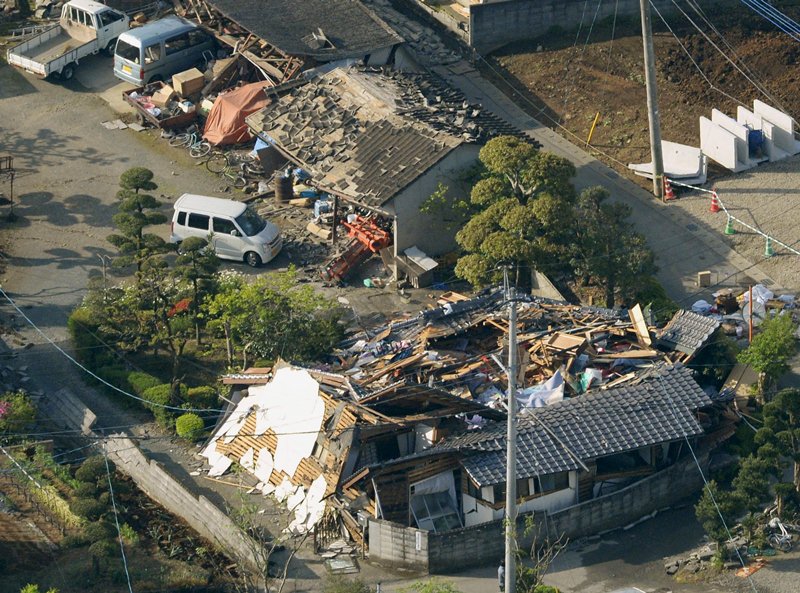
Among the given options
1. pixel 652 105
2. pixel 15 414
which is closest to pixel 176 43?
pixel 652 105

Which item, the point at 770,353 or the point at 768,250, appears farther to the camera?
the point at 768,250

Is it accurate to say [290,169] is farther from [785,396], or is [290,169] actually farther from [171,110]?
[785,396]

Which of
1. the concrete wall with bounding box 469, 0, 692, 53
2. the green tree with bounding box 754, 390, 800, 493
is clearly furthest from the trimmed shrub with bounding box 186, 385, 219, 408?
the concrete wall with bounding box 469, 0, 692, 53

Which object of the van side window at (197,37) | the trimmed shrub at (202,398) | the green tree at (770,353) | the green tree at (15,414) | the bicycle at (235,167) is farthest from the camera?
the van side window at (197,37)

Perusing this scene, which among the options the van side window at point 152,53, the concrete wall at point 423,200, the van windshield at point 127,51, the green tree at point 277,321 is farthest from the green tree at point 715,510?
the van windshield at point 127,51

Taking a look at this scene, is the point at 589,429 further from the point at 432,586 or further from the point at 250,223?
the point at 250,223

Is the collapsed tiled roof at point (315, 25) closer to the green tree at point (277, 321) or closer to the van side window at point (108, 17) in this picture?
the van side window at point (108, 17)
